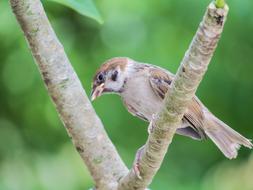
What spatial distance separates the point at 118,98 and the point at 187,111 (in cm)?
114

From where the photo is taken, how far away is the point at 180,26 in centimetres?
353

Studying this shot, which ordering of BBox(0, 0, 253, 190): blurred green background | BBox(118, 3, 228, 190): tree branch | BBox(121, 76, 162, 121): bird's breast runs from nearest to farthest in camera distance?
1. BBox(118, 3, 228, 190): tree branch
2. BBox(121, 76, 162, 121): bird's breast
3. BBox(0, 0, 253, 190): blurred green background

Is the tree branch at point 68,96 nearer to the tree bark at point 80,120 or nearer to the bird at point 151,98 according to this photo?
the tree bark at point 80,120

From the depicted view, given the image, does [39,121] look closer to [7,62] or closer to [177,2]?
[7,62]

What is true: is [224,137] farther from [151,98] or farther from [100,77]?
[100,77]

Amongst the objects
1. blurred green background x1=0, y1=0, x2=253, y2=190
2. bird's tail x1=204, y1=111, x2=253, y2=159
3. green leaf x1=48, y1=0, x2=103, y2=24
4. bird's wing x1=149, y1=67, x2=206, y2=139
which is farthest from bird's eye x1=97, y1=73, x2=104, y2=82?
green leaf x1=48, y1=0, x2=103, y2=24

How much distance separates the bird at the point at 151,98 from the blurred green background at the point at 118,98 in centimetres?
59

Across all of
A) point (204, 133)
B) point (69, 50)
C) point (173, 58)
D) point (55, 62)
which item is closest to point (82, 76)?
point (69, 50)

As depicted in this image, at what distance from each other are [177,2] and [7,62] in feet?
3.40

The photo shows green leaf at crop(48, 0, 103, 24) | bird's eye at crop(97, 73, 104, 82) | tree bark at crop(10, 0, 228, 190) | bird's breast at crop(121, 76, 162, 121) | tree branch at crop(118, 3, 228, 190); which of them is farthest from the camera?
bird's eye at crop(97, 73, 104, 82)

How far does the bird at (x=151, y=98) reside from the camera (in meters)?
2.48

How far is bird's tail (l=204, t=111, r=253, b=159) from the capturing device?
243cm

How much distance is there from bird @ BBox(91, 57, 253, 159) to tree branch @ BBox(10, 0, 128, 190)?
446 millimetres

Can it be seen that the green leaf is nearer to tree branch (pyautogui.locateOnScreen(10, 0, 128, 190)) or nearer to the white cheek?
tree branch (pyautogui.locateOnScreen(10, 0, 128, 190))
